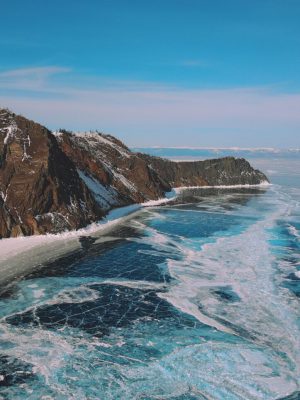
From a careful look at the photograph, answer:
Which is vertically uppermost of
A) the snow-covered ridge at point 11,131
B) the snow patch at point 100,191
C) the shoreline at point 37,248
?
the snow-covered ridge at point 11,131

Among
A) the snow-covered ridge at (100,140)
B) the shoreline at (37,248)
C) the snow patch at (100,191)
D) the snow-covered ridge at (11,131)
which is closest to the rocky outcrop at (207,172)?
the snow-covered ridge at (100,140)

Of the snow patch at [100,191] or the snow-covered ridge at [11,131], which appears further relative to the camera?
the snow patch at [100,191]

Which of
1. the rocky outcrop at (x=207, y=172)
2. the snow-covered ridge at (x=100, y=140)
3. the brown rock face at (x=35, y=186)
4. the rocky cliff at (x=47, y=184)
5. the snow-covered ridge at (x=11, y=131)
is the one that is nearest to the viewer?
the brown rock face at (x=35, y=186)

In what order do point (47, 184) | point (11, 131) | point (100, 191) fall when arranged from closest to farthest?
1. point (47, 184)
2. point (11, 131)
3. point (100, 191)

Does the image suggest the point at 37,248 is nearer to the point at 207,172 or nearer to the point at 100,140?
the point at 100,140

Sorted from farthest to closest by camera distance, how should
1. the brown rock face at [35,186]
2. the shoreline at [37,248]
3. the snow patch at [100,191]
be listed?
1. the snow patch at [100,191]
2. the brown rock face at [35,186]
3. the shoreline at [37,248]

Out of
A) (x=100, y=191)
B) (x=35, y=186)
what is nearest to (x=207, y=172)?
(x=100, y=191)

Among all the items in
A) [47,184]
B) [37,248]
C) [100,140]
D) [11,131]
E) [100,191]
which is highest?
[100,140]

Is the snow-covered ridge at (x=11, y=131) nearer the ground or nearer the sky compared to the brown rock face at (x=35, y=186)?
nearer the sky

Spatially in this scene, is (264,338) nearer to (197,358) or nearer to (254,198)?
(197,358)

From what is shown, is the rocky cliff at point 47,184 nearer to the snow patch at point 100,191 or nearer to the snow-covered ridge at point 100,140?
the snow patch at point 100,191
